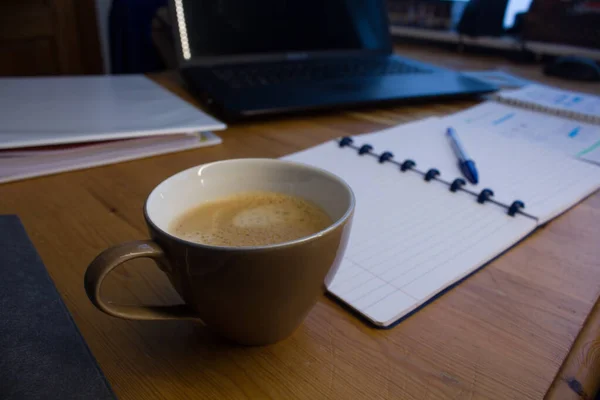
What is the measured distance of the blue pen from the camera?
48cm

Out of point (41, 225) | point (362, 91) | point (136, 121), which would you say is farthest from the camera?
point (362, 91)

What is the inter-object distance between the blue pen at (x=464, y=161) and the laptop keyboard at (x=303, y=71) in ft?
0.82

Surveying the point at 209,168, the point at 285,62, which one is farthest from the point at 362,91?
the point at 209,168

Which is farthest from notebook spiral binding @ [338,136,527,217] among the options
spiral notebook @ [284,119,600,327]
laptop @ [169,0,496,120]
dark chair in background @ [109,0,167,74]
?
dark chair in background @ [109,0,167,74]

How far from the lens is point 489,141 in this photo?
0.60 m

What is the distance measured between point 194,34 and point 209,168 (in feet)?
1.63

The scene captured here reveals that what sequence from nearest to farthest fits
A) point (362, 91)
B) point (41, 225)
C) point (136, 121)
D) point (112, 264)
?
point (112, 264)
point (41, 225)
point (136, 121)
point (362, 91)

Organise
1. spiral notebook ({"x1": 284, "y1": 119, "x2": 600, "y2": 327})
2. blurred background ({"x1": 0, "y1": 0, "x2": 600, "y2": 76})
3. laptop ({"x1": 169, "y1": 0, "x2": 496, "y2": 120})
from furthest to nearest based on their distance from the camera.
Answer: blurred background ({"x1": 0, "y1": 0, "x2": 600, "y2": 76})
laptop ({"x1": 169, "y1": 0, "x2": 496, "y2": 120})
spiral notebook ({"x1": 284, "y1": 119, "x2": 600, "y2": 327})

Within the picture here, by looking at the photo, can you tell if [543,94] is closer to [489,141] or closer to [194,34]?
[489,141]

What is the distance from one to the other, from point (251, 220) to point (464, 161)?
1.01 feet

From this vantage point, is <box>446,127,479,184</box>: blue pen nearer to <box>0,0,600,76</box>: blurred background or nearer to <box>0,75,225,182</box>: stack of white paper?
<box>0,75,225,182</box>: stack of white paper

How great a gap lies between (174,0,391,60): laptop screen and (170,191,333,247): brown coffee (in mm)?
502

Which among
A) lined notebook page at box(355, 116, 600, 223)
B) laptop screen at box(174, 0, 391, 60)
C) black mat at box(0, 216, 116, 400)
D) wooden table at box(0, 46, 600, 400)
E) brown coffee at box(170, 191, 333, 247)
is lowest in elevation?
wooden table at box(0, 46, 600, 400)

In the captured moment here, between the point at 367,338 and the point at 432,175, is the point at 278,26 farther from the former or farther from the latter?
the point at 367,338
